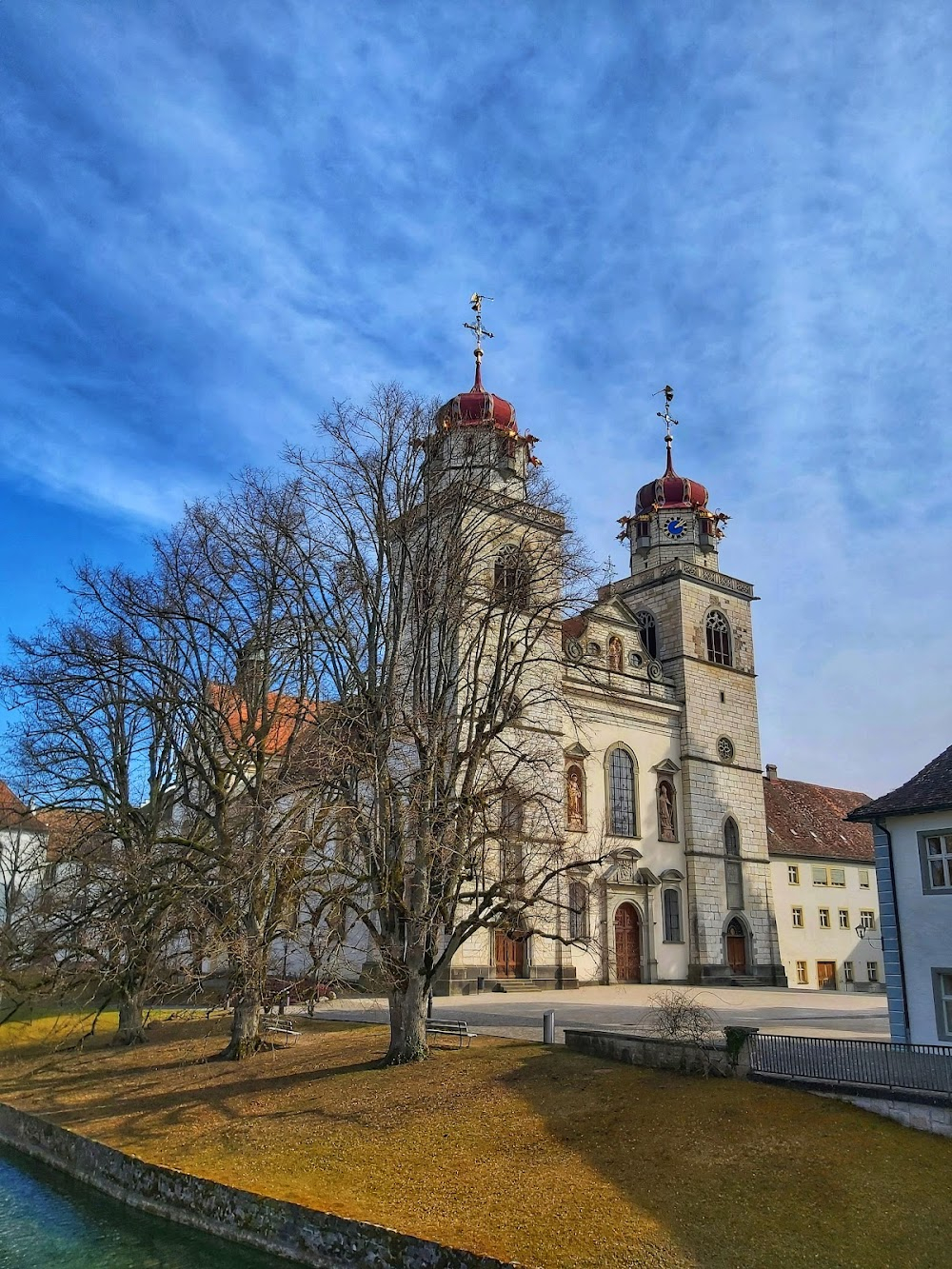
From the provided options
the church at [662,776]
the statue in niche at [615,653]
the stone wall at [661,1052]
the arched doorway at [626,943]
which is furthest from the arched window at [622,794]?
the stone wall at [661,1052]

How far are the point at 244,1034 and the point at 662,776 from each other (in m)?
23.4

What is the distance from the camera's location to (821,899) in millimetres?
46188

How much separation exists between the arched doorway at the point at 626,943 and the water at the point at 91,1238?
2431 cm

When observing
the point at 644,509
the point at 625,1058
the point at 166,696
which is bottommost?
the point at 625,1058

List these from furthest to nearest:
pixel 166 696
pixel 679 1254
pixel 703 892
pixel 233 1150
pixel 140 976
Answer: pixel 703 892, pixel 140 976, pixel 166 696, pixel 233 1150, pixel 679 1254

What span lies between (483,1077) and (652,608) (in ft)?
98.6

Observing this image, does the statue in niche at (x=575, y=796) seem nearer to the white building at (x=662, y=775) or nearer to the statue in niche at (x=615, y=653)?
the white building at (x=662, y=775)

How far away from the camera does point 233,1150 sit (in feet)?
49.7

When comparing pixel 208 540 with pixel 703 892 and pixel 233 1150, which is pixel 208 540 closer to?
pixel 233 1150

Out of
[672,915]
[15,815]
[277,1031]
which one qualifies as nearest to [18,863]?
[15,815]

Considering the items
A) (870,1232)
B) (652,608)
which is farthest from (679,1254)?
(652,608)

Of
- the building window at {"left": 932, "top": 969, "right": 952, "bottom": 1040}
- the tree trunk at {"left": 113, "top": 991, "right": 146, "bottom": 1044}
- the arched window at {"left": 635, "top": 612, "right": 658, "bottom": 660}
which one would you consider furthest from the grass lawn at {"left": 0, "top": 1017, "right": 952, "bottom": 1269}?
the arched window at {"left": 635, "top": 612, "right": 658, "bottom": 660}

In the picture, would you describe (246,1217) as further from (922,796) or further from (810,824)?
(810,824)

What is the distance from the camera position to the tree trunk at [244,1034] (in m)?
20.5
